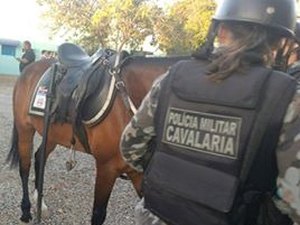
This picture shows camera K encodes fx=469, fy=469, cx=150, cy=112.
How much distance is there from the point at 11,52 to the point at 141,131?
2944cm

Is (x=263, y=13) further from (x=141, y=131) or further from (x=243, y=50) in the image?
(x=141, y=131)

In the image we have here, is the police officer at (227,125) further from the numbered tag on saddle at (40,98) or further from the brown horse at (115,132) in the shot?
the numbered tag on saddle at (40,98)

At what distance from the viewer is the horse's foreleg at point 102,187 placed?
3.36m

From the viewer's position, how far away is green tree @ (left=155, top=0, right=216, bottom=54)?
2805 centimetres

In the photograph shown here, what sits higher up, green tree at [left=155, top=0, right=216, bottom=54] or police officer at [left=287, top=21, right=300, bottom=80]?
police officer at [left=287, top=21, right=300, bottom=80]

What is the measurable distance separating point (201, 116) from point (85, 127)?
209cm

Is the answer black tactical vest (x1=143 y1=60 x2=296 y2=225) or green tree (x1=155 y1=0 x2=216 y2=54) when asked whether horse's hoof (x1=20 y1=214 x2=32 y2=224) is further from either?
green tree (x1=155 y1=0 x2=216 y2=54)

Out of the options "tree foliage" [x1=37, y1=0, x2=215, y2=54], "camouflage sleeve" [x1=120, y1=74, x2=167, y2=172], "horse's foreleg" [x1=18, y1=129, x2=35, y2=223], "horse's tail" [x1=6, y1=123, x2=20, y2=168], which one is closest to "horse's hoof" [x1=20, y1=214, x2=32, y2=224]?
"horse's foreleg" [x1=18, y1=129, x2=35, y2=223]

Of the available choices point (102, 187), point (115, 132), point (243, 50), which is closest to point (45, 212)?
point (102, 187)

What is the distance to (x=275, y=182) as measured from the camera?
58.5 inches

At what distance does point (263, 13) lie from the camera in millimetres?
1555

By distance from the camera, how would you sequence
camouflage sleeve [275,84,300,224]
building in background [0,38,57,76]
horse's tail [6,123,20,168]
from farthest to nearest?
1. building in background [0,38,57,76]
2. horse's tail [6,123,20,168]
3. camouflage sleeve [275,84,300,224]

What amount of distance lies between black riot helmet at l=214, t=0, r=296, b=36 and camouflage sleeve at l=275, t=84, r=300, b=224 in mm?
273

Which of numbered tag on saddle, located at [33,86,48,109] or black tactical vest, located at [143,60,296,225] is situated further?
numbered tag on saddle, located at [33,86,48,109]
